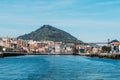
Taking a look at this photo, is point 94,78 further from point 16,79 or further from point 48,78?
point 16,79

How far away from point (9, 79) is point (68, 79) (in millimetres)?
7310

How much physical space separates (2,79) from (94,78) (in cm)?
1177

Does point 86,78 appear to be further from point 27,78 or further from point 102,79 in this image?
point 27,78

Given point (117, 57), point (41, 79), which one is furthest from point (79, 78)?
point (117, 57)

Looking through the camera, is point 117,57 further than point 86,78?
Yes

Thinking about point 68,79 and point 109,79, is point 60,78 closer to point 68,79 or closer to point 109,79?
point 68,79

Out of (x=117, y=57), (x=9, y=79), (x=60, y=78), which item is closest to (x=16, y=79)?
(x=9, y=79)

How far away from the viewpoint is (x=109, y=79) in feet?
213

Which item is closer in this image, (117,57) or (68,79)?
(68,79)

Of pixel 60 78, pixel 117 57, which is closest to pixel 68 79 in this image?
pixel 60 78

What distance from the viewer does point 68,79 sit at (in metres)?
63.2

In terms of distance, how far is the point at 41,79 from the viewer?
208 feet

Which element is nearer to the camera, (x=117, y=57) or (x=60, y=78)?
(x=60, y=78)

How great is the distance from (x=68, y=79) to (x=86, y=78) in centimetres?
301
